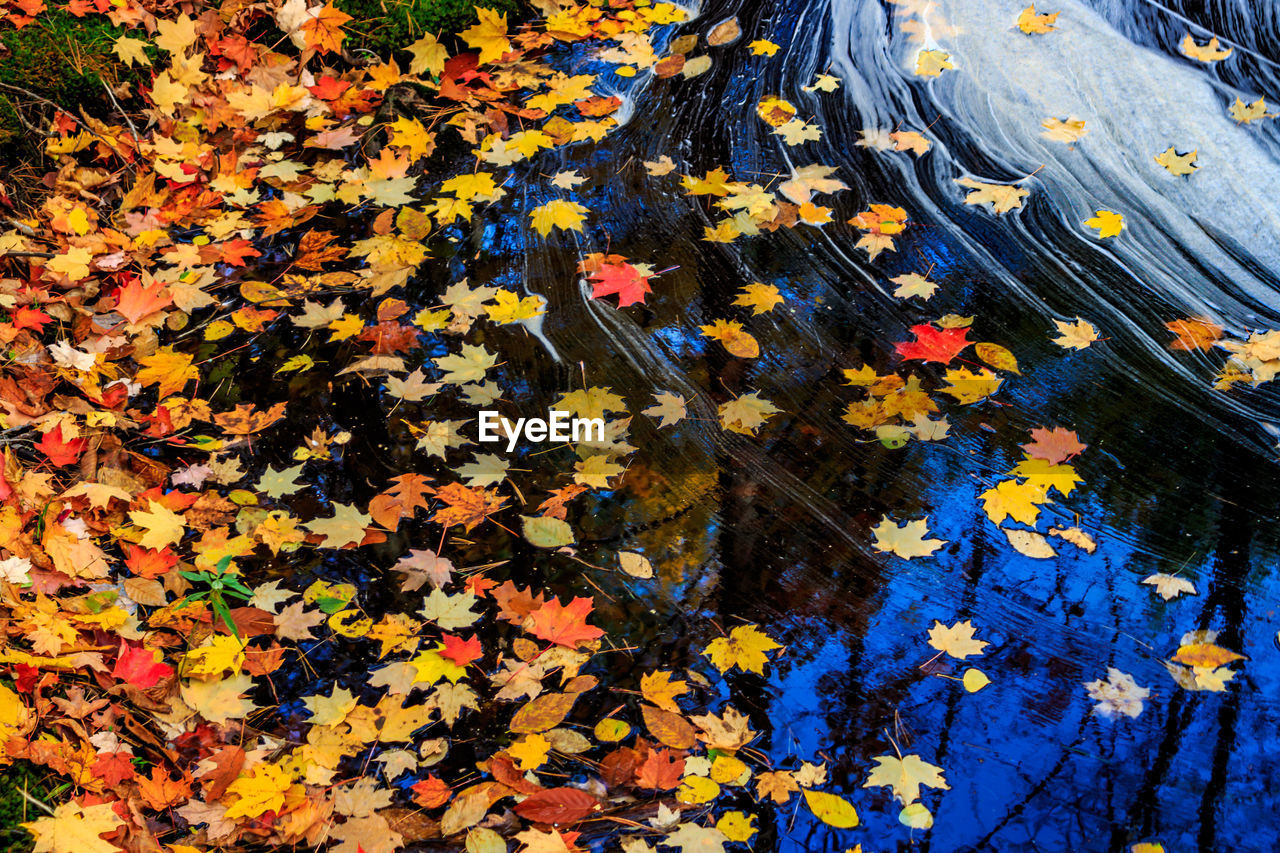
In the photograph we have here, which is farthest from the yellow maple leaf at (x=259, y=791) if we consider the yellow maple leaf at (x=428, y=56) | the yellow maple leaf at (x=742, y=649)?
the yellow maple leaf at (x=428, y=56)

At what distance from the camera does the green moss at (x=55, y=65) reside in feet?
13.2

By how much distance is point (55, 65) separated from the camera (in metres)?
4.09

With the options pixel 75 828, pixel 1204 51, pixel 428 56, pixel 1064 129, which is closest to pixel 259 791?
pixel 75 828

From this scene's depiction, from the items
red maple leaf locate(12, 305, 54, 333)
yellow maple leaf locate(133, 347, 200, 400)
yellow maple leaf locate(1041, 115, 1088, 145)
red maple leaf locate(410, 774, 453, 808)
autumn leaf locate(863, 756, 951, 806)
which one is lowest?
red maple leaf locate(410, 774, 453, 808)

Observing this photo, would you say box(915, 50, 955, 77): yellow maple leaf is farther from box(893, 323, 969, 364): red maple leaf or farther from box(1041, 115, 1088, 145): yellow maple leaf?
box(893, 323, 969, 364): red maple leaf

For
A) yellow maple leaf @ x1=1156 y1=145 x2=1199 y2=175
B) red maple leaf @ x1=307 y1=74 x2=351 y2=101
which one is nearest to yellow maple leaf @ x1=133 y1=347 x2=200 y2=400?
red maple leaf @ x1=307 y1=74 x2=351 y2=101

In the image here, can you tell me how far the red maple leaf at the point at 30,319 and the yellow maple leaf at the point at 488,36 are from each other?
7.98 feet

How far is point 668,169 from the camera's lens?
3.92 m

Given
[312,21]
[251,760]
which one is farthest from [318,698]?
[312,21]

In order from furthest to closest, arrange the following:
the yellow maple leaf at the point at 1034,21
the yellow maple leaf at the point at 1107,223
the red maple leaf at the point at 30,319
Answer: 1. the yellow maple leaf at the point at 1034,21
2. the yellow maple leaf at the point at 1107,223
3. the red maple leaf at the point at 30,319

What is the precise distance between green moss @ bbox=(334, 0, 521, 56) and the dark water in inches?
42.8

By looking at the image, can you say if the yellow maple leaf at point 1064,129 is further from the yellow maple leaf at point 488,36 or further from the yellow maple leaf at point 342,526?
the yellow maple leaf at point 342,526

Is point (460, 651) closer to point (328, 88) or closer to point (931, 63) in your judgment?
point (328, 88)

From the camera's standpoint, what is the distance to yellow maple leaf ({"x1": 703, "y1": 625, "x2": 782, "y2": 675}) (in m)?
2.30
